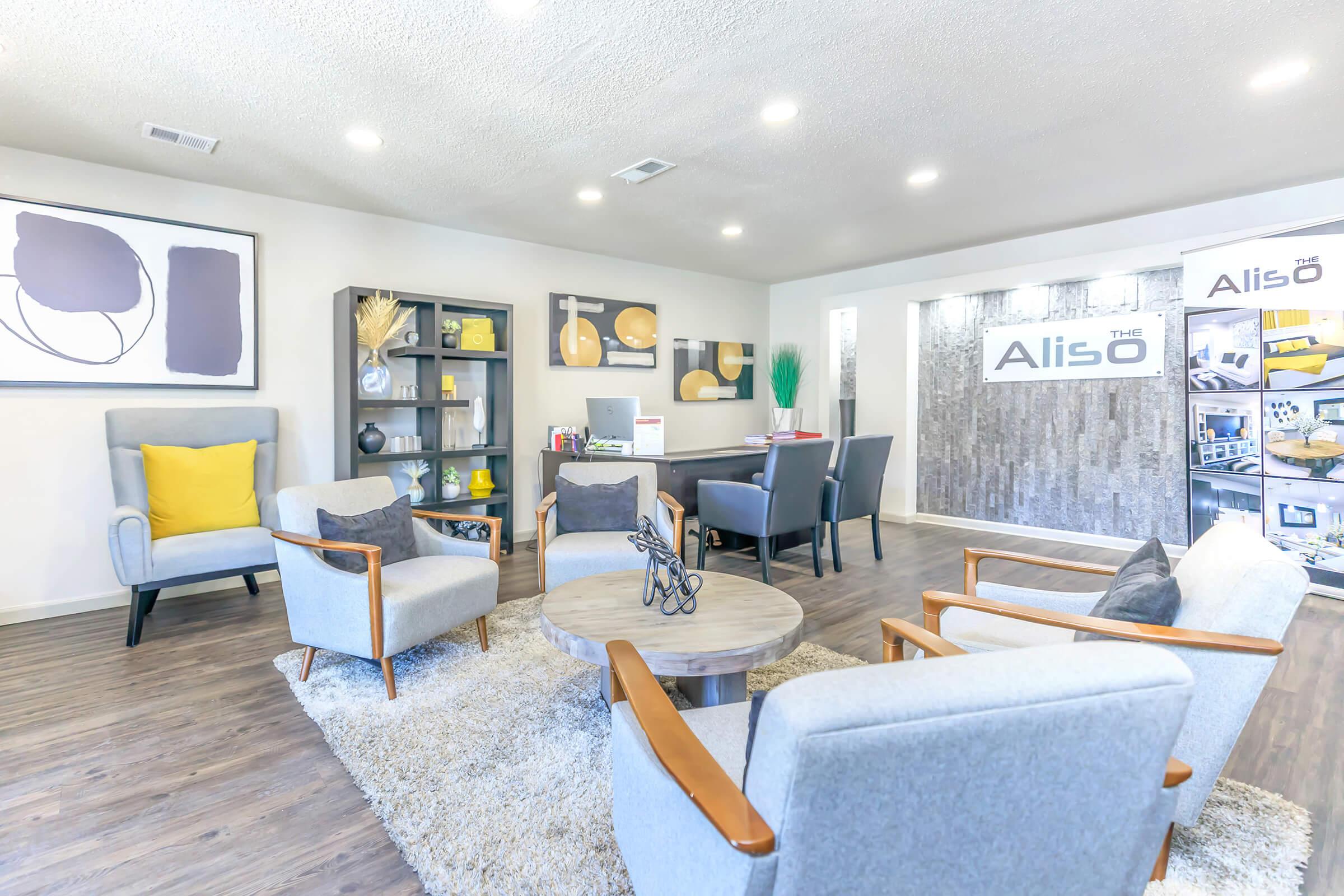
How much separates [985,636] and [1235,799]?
0.84 meters

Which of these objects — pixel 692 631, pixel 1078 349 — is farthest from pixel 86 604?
pixel 1078 349

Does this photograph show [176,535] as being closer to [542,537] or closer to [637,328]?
[542,537]

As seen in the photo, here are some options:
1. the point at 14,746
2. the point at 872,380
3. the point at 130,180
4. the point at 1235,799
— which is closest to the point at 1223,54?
the point at 1235,799

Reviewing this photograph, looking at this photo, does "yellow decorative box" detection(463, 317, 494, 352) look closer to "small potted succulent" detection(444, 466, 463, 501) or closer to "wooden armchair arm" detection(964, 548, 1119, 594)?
"small potted succulent" detection(444, 466, 463, 501)

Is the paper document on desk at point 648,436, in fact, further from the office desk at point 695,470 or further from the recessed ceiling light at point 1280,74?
the recessed ceiling light at point 1280,74

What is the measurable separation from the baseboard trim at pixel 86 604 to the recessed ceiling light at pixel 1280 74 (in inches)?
229

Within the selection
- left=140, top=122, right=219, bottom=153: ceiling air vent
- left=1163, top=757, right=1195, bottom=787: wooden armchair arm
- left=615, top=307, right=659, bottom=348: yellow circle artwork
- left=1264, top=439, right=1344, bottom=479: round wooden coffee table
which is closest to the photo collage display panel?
left=1264, top=439, right=1344, bottom=479: round wooden coffee table

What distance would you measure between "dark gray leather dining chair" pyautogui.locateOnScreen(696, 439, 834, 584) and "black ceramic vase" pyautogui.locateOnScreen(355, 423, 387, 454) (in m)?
2.23

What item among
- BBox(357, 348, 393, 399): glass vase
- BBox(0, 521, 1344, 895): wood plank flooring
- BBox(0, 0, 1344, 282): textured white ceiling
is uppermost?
BBox(0, 0, 1344, 282): textured white ceiling

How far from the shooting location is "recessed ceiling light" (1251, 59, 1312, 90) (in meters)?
2.67

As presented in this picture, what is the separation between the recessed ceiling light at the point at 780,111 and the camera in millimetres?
2975

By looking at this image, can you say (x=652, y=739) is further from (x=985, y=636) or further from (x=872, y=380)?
(x=872, y=380)

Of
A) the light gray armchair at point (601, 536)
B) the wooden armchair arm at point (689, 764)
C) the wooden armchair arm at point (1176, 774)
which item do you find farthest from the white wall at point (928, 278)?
the wooden armchair arm at point (689, 764)

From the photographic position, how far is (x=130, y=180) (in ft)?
12.3
